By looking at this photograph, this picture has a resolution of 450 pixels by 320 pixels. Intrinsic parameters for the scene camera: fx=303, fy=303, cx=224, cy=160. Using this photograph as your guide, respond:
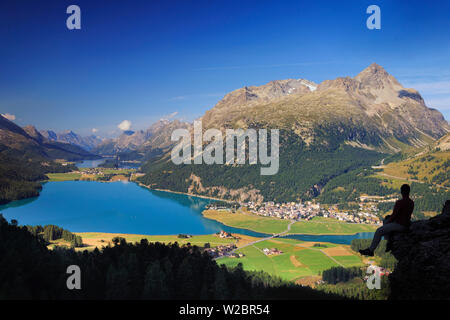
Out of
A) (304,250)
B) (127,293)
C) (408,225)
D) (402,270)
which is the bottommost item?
(304,250)

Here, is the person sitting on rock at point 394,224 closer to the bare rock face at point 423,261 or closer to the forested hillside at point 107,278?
the bare rock face at point 423,261

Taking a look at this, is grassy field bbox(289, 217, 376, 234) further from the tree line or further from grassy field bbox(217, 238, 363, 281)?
the tree line

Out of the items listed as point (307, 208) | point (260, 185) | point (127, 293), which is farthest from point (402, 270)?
point (260, 185)

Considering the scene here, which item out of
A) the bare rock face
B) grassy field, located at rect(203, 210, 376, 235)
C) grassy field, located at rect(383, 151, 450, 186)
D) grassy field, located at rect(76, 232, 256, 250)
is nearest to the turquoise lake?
grassy field, located at rect(203, 210, 376, 235)

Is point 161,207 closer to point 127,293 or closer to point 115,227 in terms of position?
point 115,227

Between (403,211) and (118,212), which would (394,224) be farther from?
(118,212)
